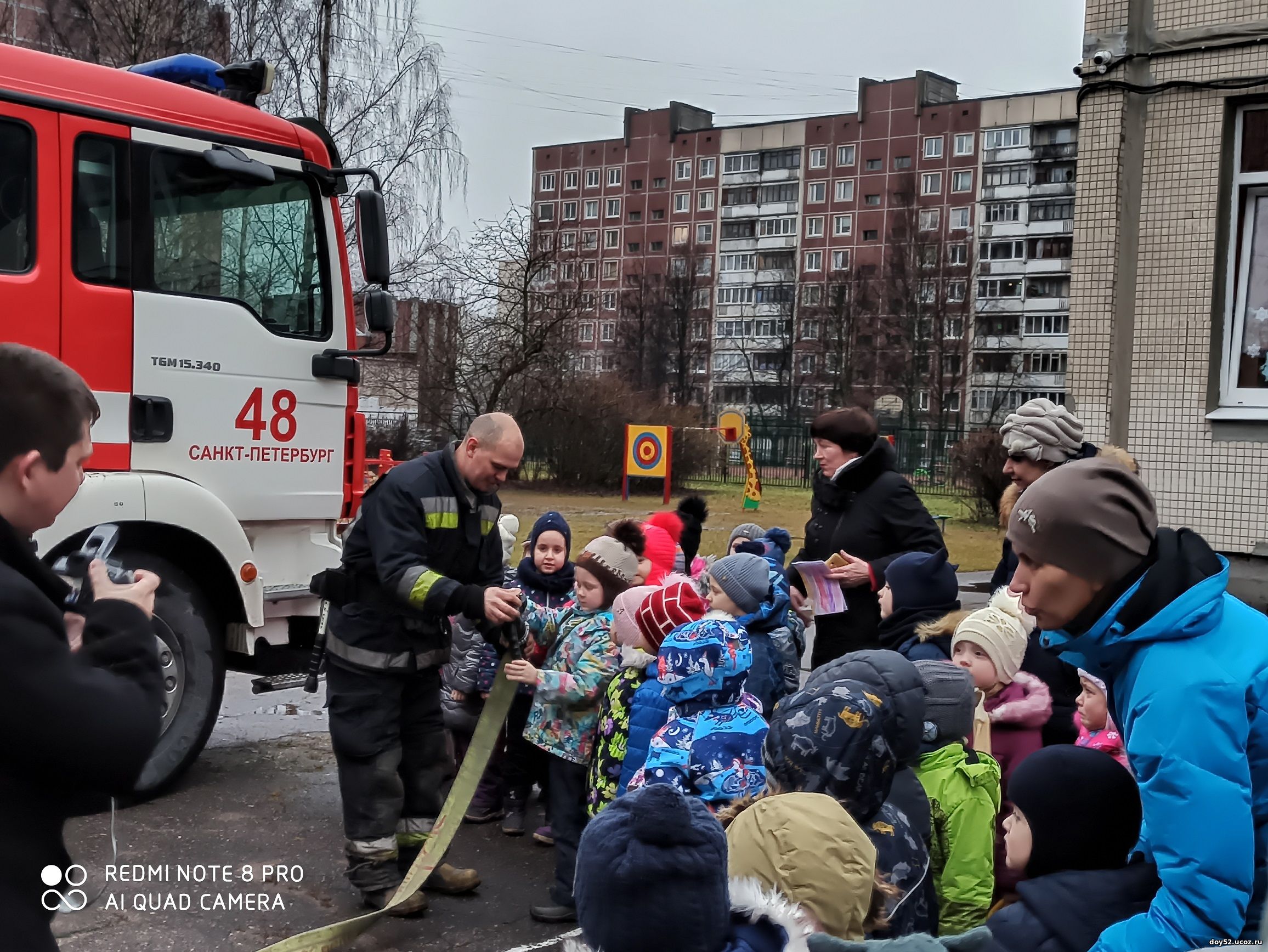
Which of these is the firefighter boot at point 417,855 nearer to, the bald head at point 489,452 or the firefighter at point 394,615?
the firefighter at point 394,615

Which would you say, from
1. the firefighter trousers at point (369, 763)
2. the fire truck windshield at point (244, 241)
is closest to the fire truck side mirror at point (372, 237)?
the fire truck windshield at point (244, 241)

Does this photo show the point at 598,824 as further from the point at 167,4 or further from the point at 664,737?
the point at 167,4

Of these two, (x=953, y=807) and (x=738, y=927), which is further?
(x=953, y=807)

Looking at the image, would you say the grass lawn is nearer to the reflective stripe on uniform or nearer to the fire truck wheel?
the fire truck wheel

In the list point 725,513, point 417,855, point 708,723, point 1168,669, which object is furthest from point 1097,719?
point 725,513

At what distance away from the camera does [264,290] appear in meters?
6.36

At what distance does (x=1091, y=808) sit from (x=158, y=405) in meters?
4.90

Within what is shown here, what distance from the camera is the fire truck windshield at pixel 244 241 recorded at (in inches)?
235

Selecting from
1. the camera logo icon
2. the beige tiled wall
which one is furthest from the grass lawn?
the camera logo icon

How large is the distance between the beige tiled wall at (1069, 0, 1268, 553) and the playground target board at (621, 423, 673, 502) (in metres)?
15.3

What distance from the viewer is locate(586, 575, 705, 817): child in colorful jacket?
434 cm

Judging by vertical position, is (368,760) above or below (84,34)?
A: below

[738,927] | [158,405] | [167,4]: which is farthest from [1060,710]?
[167,4]

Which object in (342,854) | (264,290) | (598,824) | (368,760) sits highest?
(264,290)
